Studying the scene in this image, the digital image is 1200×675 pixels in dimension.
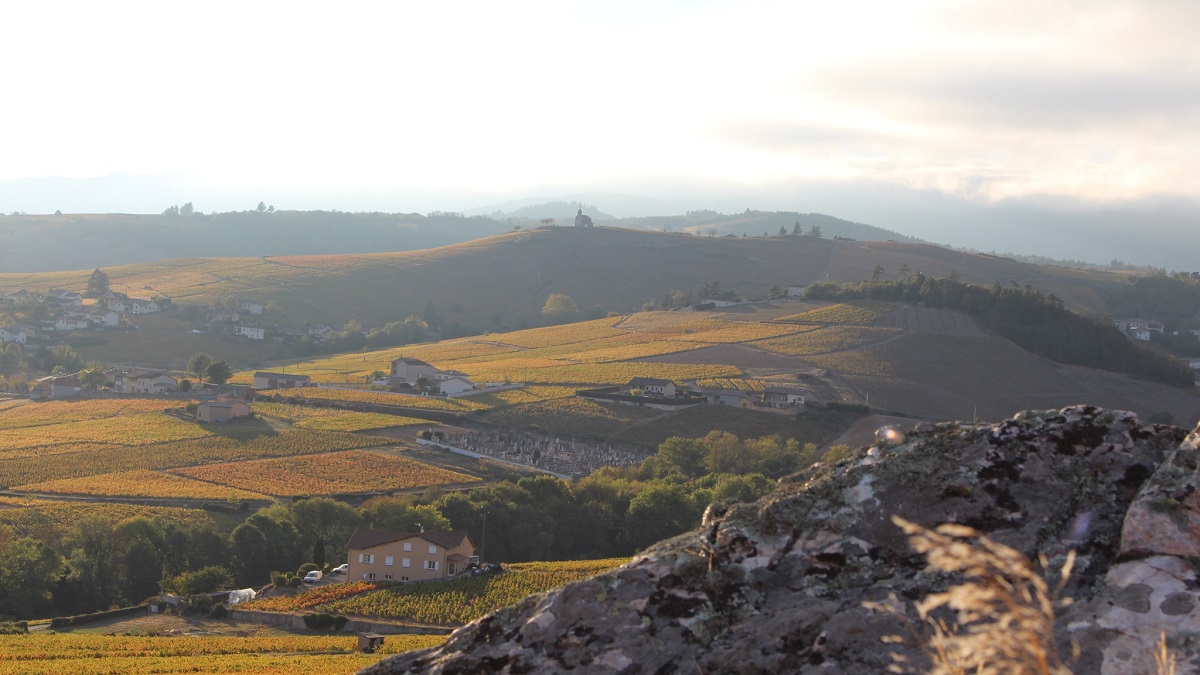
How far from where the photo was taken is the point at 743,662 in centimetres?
515

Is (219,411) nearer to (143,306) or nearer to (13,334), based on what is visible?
(13,334)

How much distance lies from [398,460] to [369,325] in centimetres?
7115

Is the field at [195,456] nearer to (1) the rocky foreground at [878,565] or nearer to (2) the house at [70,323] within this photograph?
(2) the house at [70,323]

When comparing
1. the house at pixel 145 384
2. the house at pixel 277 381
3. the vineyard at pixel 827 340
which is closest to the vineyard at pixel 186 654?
the house at pixel 277 381

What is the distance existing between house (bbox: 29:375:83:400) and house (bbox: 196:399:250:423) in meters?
15.0

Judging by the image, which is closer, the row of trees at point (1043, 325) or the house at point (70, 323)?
the row of trees at point (1043, 325)

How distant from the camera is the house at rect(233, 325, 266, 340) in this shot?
11119 cm

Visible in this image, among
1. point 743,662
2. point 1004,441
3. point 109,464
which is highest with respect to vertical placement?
point 1004,441

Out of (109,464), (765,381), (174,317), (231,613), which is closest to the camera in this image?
(231,613)

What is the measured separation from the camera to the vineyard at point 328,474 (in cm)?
5272

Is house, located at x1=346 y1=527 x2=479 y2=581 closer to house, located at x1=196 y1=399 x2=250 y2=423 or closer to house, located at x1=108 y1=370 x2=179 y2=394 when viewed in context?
house, located at x1=196 y1=399 x2=250 y2=423

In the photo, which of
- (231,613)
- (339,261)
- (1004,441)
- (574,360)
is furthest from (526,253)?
(1004,441)

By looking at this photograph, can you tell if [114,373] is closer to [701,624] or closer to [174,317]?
[174,317]

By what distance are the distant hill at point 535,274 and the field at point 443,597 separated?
9201 centimetres
